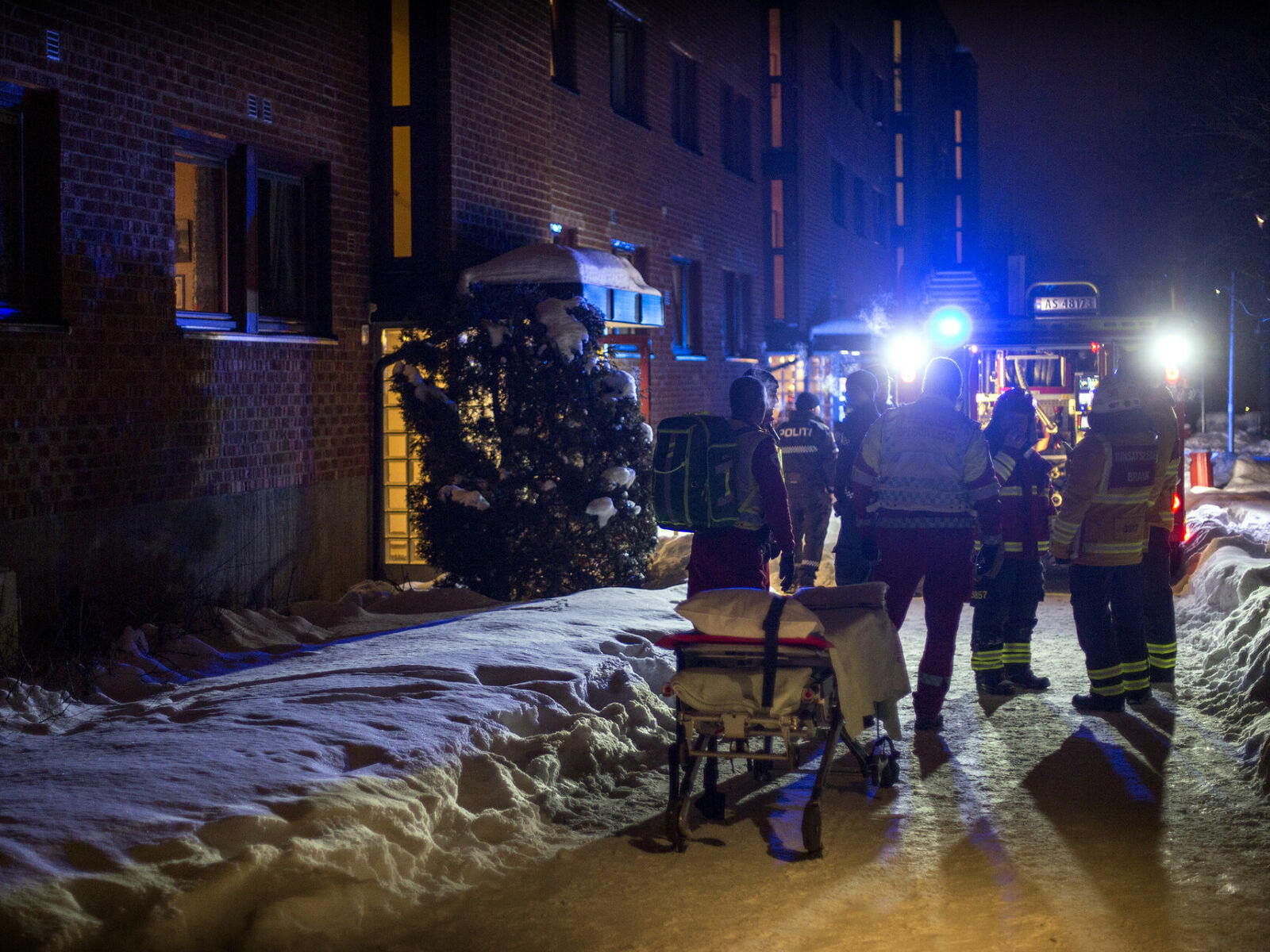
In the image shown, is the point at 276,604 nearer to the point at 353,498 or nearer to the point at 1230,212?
the point at 353,498

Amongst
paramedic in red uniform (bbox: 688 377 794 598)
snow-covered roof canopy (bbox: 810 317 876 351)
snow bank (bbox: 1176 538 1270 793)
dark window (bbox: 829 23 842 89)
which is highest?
dark window (bbox: 829 23 842 89)

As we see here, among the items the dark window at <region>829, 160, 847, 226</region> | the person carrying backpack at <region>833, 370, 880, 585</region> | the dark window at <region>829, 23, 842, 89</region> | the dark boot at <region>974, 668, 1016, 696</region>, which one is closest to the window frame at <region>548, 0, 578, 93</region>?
the person carrying backpack at <region>833, 370, 880, 585</region>

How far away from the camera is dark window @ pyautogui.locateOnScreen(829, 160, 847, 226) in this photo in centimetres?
2869

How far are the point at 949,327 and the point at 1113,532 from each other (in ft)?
24.2

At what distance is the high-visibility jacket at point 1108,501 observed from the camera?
7582 millimetres

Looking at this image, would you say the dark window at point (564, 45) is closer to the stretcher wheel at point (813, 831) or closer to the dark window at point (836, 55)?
the stretcher wheel at point (813, 831)

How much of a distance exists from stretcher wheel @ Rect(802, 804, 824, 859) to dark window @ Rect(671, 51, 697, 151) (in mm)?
15449

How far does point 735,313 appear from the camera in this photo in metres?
22.0

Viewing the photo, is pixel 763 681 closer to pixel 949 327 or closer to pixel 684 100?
pixel 949 327

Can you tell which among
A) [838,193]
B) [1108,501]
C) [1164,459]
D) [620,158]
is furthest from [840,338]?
[1108,501]

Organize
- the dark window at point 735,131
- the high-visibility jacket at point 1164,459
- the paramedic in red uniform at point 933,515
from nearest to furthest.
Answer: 1. the paramedic in red uniform at point 933,515
2. the high-visibility jacket at point 1164,459
3. the dark window at point 735,131

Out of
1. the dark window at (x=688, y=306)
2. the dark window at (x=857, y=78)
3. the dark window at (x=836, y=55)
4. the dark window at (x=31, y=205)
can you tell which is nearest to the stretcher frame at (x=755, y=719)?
the dark window at (x=31, y=205)

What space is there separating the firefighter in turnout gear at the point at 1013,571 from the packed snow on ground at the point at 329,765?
1.10m

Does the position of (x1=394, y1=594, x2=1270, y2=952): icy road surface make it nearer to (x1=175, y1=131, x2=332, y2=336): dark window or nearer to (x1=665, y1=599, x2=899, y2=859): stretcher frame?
(x1=665, y1=599, x2=899, y2=859): stretcher frame
